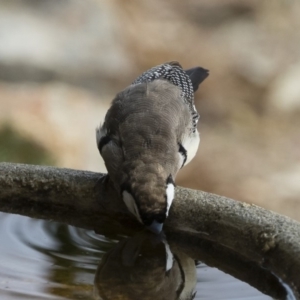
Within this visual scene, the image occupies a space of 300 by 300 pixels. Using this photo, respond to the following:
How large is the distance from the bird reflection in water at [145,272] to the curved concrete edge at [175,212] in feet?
0.47

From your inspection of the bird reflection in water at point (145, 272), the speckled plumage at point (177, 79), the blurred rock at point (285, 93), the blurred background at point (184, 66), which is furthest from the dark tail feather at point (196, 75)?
the blurred rock at point (285, 93)

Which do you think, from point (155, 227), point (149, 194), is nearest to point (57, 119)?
point (149, 194)

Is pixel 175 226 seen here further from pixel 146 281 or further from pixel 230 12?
pixel 230 12

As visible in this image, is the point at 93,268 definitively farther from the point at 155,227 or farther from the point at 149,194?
the point at 149,194

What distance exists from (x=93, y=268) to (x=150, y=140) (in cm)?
101

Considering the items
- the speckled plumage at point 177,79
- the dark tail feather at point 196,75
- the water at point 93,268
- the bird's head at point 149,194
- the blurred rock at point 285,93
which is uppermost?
the blurred rock at point 285,93

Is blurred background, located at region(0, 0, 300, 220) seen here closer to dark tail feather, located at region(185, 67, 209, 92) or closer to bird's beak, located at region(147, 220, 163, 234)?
Answer: dark tail feather, located at region(185, 67, 209, 92)

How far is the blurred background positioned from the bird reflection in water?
13.1 feet

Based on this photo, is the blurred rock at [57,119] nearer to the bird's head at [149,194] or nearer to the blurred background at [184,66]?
the blurred background at [184,66]

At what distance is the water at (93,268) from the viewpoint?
7.83 ft

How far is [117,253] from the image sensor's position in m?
2.81

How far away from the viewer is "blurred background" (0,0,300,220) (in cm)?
746

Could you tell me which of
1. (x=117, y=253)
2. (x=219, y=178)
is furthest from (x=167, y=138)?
(x=219, y=178)

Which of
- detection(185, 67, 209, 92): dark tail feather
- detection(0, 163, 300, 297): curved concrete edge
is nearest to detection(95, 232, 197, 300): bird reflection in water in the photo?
detection(0, 163, 300, 297): curved concrete edge
